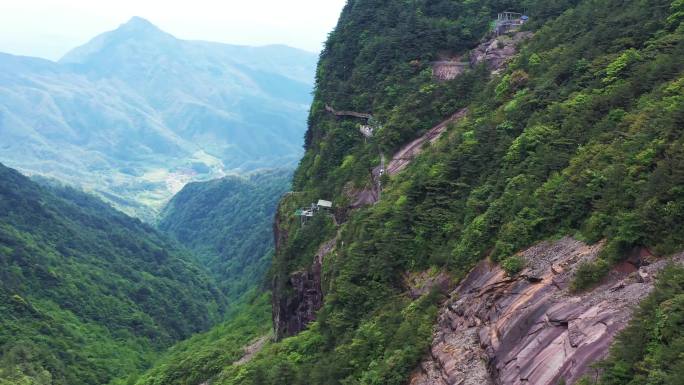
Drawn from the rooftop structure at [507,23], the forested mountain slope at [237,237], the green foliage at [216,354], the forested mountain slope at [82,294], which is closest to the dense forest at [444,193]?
the green foliage at [216,354]

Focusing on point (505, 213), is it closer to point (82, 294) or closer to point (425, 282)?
point (425, 282)

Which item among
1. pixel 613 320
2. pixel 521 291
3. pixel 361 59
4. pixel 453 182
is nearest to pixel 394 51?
pixel 361 59

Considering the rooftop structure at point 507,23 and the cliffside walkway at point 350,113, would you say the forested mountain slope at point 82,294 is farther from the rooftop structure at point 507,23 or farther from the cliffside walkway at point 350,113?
the rooftop structure at point 507,23

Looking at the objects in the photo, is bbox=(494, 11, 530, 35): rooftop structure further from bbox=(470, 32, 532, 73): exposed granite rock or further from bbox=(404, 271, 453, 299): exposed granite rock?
bbox=(404, 271, 453, 299): exposed granite rock

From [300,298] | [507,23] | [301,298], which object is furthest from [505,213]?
[507,23]

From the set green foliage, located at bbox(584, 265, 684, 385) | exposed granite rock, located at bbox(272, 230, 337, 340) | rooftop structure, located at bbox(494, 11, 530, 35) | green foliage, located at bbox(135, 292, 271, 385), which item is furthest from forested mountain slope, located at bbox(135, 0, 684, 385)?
rooftop structure, located at bbox(494, 11, 530, 35)

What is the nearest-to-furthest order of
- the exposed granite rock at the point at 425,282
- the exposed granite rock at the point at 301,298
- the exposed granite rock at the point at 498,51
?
the exposed granite rock at the point at 425,282, the exposed granite rock at the point at 301,298, the exposed granite rock at the point at 498,51
